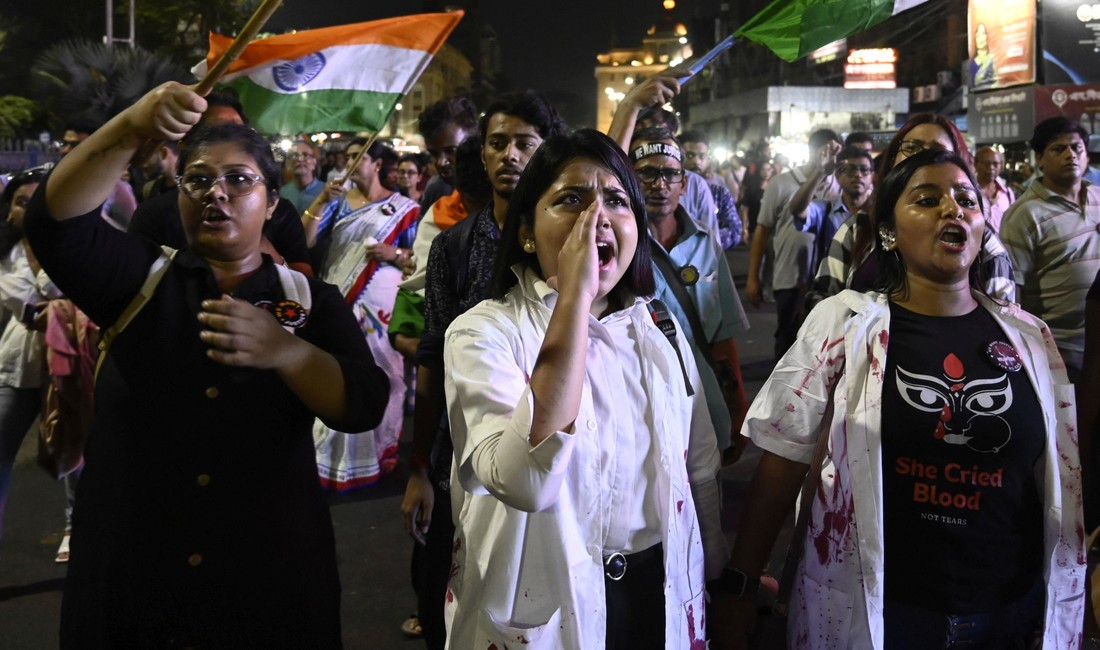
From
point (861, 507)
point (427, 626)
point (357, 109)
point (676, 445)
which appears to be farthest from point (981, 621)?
point (357, 109)

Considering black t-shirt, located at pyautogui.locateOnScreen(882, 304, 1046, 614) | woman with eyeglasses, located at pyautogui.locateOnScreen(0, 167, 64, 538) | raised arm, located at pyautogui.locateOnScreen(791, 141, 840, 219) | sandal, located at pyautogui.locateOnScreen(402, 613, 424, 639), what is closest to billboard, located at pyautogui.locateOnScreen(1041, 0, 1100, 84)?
raised arm, located at pyautogui.locateOnScreen(791, 141, 840, 219)

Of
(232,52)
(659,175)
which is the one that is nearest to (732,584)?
(232,52)

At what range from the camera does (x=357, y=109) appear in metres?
4.81

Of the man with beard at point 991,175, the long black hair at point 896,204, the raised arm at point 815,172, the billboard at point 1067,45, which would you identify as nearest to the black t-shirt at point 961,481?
the long black hair at point 896,204

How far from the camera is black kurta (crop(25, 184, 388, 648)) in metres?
2.32

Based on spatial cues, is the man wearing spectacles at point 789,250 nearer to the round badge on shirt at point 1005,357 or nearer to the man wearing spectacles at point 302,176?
the man wearing spectacles at point 302,176

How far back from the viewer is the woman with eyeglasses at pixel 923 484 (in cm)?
254

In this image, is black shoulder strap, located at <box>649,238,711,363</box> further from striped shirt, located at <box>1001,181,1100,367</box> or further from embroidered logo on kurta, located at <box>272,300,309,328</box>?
striped shirt, located at <box>1001,181,1100,367</box>

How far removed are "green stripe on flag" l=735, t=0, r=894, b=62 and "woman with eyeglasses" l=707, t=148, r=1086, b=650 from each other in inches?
58.4

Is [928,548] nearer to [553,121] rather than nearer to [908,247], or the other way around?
[908,247]

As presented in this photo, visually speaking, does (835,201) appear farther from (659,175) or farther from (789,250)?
(659,175)

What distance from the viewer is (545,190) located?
2348 millimetres

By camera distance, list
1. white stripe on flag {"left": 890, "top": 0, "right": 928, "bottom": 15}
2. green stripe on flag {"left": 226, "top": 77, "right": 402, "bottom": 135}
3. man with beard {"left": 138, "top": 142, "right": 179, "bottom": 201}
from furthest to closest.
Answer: green stripe on flag {"left": 226, "top": 77, "right": 402, "bottom": 135}
man with beard {"left": 138, "top": 142, "right": 179, "bottom": 201}
white stripe on flag {"left": 890, "top": 0, "right": 928, "bottom": 15}

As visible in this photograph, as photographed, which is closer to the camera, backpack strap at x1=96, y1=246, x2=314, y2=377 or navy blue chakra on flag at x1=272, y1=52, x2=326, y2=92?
backpack strap at x1=96, y1=246, x2=314, y2=377
